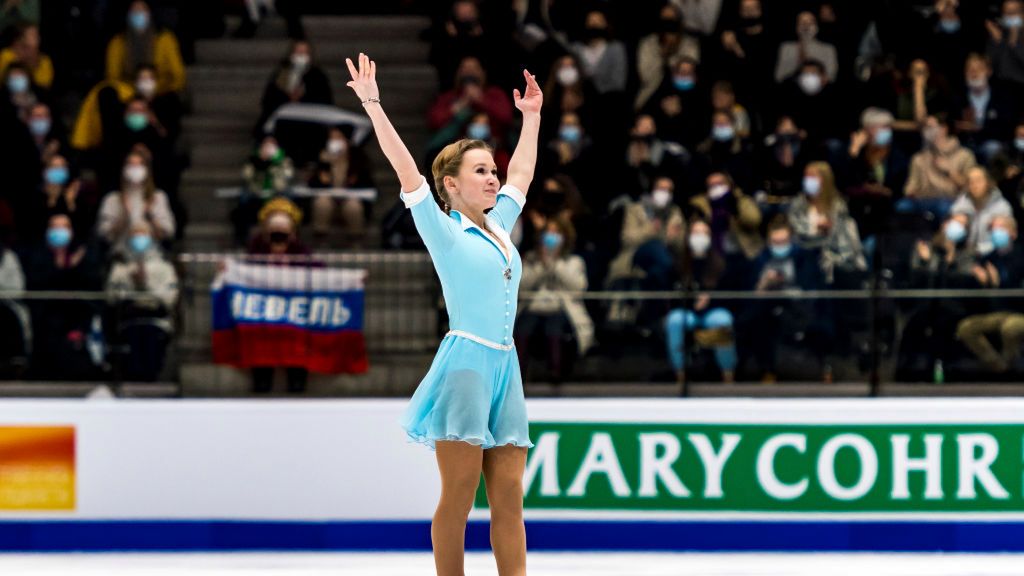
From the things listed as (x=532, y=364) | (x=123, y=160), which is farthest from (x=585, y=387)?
(x=123, y=160)

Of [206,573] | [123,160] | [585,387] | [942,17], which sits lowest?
[206,573]

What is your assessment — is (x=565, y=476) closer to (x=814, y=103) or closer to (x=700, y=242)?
(x=700, y=242)

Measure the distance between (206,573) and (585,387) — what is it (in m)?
1.96

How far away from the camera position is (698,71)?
10633mm

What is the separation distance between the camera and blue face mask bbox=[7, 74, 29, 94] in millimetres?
10969

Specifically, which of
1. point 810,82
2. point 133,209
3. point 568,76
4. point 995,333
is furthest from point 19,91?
point 995,333

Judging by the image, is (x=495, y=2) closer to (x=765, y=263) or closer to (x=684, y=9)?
(x=684, y=9)

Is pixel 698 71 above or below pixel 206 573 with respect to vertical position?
above

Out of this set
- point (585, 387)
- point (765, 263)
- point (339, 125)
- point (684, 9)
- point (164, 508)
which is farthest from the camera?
point (684, 9)

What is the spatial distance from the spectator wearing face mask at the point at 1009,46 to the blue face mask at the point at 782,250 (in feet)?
8.79

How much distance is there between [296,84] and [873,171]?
11.8 feet

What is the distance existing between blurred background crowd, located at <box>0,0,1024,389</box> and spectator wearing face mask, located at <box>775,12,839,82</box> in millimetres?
14

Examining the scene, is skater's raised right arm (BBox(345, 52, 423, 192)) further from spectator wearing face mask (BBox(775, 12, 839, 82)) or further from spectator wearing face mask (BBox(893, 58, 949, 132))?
spectator wearing face mask (BBox(775, 12, 839, 82))

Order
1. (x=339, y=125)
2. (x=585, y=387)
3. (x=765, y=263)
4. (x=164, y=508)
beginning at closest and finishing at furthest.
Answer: (x=164, y=508) < (x=585, y=387) < (x=765, y=263) < (x=339, y=125)
